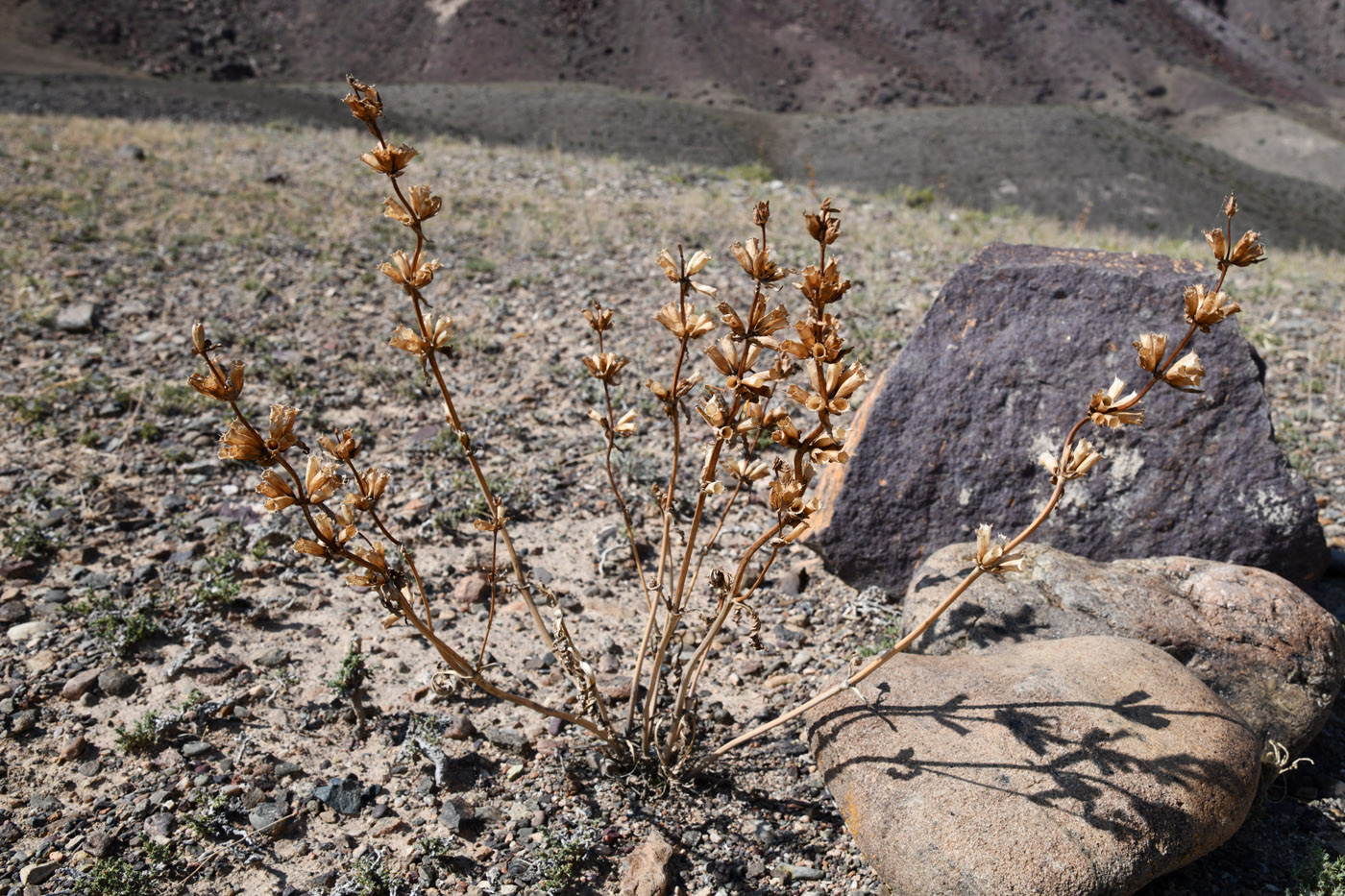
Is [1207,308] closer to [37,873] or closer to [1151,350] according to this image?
[1151,350]

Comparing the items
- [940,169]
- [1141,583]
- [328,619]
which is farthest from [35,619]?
[940,169]

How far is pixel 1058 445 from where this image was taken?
11.9 ft

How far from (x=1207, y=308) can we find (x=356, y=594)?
3.41 meters

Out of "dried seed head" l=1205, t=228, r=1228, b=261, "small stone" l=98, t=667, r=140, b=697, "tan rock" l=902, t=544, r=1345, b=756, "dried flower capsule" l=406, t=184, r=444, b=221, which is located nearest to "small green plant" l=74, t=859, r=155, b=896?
"small stone" l=98, t=667, r=140, b=697

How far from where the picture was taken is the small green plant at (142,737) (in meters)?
2.90

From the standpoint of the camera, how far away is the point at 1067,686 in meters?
2.55

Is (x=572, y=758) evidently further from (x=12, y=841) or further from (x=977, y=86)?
(x=977, y=86)

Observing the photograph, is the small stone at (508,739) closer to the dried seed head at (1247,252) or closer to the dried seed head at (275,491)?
the dried seed head at (275,491)

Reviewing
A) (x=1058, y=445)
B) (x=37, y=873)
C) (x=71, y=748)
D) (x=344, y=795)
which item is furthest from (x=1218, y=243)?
(x=71, y=748)

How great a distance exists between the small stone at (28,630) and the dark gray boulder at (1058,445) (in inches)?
128

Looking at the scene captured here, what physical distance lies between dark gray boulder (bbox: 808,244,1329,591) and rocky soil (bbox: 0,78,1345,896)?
0.48m

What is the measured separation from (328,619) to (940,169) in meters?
27.3

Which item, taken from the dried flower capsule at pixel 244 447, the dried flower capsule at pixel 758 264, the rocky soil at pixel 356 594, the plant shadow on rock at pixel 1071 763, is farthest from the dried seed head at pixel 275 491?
the plant shadow on rock at pixel 1071 763

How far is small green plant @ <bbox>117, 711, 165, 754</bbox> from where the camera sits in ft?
9.52
